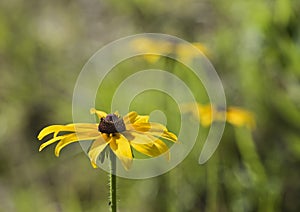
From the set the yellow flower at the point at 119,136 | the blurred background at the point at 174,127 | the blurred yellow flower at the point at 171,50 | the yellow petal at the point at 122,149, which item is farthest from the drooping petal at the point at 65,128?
the blurred yellow flower at the point at 171,50

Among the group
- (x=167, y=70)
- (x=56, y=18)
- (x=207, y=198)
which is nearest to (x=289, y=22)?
(x=167, y=70)

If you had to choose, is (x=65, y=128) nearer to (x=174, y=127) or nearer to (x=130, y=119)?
(x=130, y=119)

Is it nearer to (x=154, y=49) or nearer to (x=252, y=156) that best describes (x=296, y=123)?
(x=252, y=156)

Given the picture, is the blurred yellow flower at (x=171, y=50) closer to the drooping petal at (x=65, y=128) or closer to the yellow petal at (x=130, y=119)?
the yellow petal at (x=130, y=119)

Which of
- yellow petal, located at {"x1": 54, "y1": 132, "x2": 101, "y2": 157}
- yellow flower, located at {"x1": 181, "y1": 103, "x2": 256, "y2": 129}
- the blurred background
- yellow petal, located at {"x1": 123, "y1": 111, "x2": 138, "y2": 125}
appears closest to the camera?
yellow petal, located at {"x1": 54, "y1": 132, "x2": 101, "y2": 157}

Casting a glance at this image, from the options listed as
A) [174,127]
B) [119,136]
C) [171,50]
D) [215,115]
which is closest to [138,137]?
[119,136]

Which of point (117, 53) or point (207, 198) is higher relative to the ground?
point (117, 53)

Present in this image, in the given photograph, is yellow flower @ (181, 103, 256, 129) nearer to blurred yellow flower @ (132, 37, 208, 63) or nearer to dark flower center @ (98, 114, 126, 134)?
blurred yellow flower @ (132, 37, 208, 63)

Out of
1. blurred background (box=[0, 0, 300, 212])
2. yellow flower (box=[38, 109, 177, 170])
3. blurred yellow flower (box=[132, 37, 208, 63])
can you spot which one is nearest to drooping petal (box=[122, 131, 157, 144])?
yellow flower (box=[38, 109, 177, 170])
